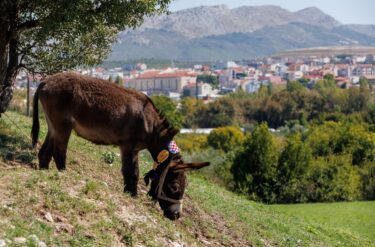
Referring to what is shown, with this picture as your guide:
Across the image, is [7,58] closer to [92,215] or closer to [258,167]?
[92,215]

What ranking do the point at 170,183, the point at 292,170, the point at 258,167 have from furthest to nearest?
the point at 292,170
the point at 258,167
the point at 170,183

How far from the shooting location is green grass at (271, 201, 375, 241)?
23547 mm

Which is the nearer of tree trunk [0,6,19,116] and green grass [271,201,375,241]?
tree trunk [0,6,19,116]

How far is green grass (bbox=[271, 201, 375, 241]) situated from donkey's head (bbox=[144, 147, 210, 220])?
13.6 meters

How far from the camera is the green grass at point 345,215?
23547 mm

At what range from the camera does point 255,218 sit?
40.6ft

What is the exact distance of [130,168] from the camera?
28.1 ft

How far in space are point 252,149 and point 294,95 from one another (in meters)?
78.9

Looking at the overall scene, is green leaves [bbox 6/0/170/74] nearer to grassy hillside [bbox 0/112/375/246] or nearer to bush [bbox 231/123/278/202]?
grassy hillside [bbox 0/112/375/246]

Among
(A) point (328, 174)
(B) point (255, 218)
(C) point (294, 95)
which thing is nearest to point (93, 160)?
(B) point (255, 218)

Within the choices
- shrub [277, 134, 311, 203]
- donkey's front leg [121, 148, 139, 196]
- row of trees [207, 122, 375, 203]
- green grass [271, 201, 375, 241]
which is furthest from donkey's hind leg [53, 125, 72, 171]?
shrub [277, 134, 311, 203]

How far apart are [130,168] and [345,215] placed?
22186mm

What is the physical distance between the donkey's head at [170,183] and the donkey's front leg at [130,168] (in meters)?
0.28

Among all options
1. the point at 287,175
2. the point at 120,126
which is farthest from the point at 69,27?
the point at 287,175
